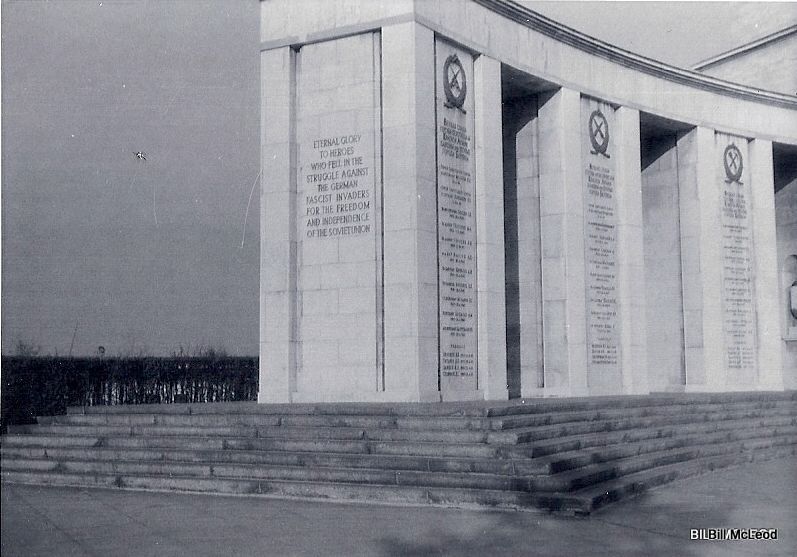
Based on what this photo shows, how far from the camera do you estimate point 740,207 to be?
2609cm

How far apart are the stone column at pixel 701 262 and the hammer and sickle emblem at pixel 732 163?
2.17ft

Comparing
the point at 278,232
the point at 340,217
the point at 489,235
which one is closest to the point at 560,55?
the point at 489,235

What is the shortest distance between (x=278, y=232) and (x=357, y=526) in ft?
30.9

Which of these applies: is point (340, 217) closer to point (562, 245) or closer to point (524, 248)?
point (524, 248)

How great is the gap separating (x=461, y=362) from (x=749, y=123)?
13.9 metres

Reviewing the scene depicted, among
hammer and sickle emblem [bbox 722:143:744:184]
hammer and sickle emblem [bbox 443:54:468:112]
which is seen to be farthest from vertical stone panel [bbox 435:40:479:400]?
hammer and sickle emblem [bbox 722:143:744:184]

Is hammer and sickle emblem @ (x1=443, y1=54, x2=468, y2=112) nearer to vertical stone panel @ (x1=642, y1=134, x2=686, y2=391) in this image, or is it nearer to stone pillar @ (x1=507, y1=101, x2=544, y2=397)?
stone pillar @ (x1=507, y1=101, x2=544, y2=397)

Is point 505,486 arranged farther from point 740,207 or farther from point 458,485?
point 740,207

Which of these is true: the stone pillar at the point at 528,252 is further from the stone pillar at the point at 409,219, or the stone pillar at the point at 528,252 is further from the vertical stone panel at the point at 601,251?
the stone pillar at the point at 409,219

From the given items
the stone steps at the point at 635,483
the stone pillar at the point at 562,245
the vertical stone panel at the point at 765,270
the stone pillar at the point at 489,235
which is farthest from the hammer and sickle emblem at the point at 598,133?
the stone steps at the point at 635,483

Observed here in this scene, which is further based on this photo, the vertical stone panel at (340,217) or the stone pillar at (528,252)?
the stone pillar at (528,252)

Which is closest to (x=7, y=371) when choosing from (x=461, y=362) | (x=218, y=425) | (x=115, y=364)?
(x=115, y=364)

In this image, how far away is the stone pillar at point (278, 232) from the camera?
18.0 m

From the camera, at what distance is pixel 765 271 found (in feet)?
86.2
